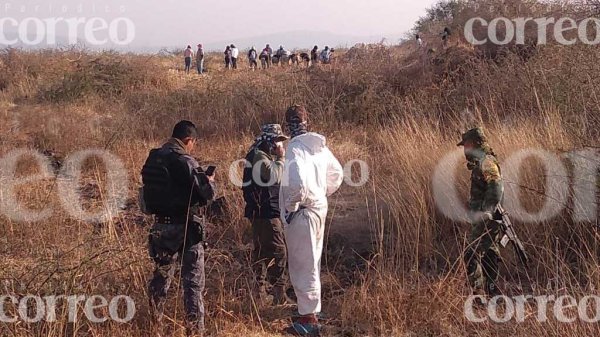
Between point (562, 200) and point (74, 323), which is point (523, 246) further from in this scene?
point (74, 323)

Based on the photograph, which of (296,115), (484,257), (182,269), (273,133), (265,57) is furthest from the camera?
(265,57)

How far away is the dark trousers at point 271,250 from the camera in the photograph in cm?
457

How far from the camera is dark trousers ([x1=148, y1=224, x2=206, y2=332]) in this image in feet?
12.2

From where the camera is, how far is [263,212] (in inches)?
180

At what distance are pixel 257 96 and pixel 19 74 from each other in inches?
433

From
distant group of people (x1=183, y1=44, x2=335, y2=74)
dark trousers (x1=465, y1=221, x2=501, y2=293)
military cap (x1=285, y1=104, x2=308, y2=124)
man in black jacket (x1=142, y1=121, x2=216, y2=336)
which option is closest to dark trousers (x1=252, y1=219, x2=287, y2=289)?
man in black jacket (x1=142, y1=121, x2=216, y2=336)

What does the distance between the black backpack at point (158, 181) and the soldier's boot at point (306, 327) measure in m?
1.21

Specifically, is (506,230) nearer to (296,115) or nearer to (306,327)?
(306,327)

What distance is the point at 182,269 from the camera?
3787mm

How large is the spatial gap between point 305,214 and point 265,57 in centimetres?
2273

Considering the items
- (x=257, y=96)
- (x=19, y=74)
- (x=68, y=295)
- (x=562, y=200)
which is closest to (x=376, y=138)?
(x=257, y=96)

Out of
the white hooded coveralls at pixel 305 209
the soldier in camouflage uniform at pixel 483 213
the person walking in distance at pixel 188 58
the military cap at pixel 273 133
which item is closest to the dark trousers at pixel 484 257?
the soldier in camouflage uniform at pixel 483 213

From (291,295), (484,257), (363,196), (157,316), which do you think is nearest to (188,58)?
(363,196)

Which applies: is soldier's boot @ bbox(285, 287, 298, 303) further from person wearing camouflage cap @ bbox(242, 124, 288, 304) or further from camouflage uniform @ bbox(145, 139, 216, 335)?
camouflage uniform @ bbox(145, 139, 216, 335)
